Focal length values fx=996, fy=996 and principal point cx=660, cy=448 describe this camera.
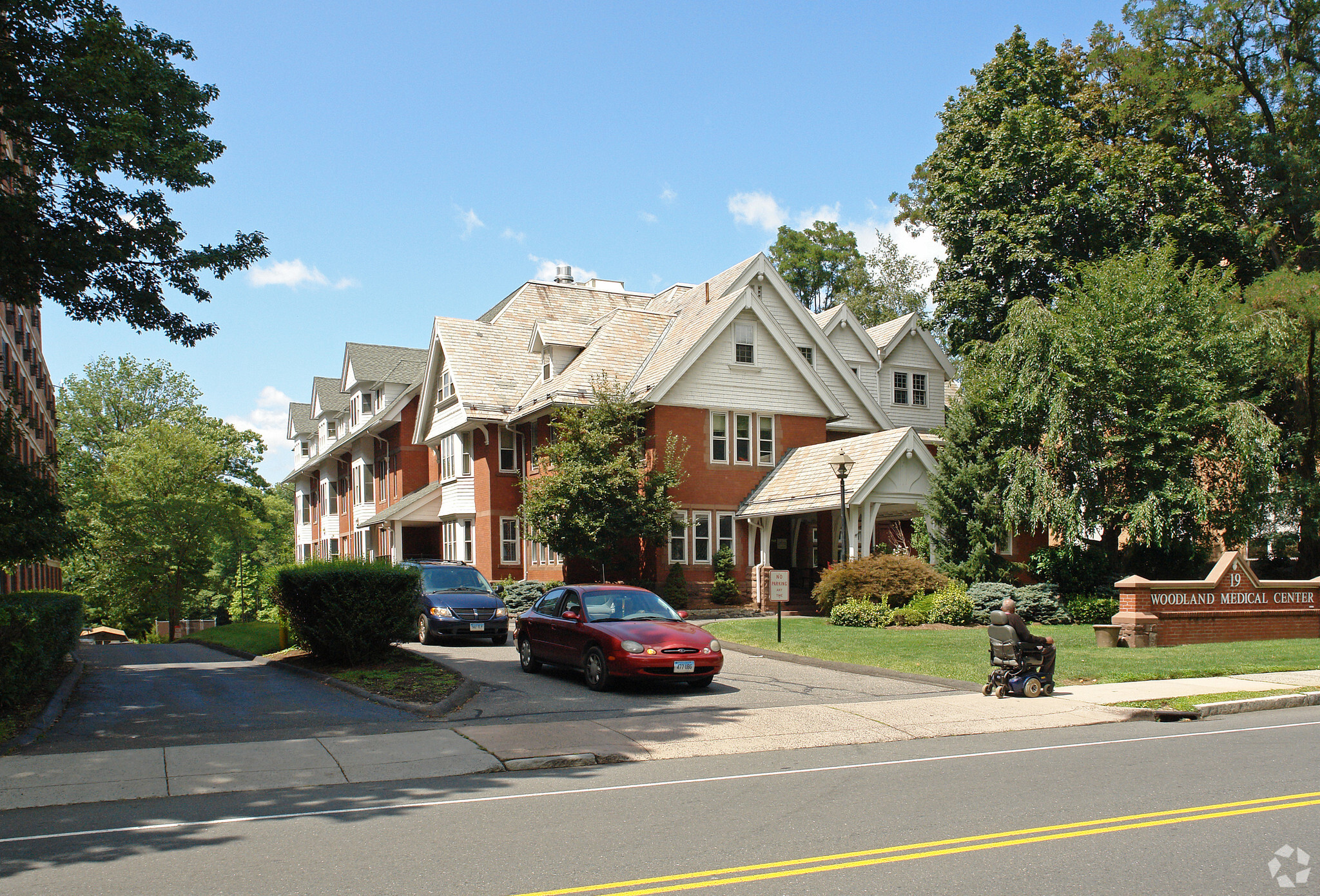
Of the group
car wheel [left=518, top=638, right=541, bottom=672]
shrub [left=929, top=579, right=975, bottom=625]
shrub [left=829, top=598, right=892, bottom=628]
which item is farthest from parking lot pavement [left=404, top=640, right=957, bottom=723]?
shrub [left=929, top=579, right=975, bottom=625]

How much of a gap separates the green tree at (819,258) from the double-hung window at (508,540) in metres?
30.3

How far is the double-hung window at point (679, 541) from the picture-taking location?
30406 millimetres

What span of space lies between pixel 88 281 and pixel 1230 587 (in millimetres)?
22550

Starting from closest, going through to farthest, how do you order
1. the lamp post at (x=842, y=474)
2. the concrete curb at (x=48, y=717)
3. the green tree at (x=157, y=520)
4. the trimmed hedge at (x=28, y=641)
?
1. the concrete curb at (x=48, y=717)
2. the trimmed hedge at (x=28, y=641)
3. the lamp post at (x=842, y=474)
4. the green tree at (x=157, y=520)

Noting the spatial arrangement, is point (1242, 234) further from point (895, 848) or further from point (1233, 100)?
point (895, 848)

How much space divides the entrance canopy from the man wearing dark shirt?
12.0 m

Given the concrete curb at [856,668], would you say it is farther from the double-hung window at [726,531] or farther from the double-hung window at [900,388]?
the double-hung window at [900,388]

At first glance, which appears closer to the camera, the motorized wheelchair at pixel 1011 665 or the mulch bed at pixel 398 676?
the mulch bed at pixel 398 676

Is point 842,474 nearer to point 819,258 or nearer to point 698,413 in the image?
point 698,413

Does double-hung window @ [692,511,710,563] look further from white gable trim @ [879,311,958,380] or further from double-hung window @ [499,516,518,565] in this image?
white gable trim @ [879,311,958,380]

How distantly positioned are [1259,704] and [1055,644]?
5564mm

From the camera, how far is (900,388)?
133ft

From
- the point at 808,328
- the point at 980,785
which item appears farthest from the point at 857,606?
the point at 980,785
